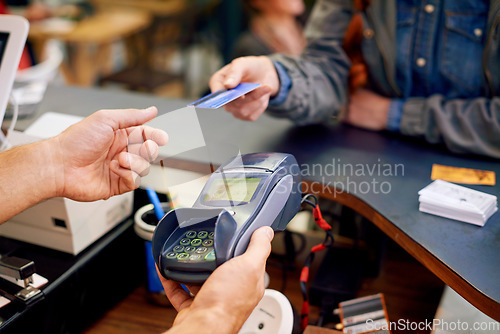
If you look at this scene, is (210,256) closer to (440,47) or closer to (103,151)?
(103,151)

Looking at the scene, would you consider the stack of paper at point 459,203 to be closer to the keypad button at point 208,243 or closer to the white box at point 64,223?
the keypad button at point 208,243

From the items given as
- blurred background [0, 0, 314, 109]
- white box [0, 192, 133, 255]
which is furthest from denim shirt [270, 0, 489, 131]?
blurred background [0, 0, 314, 109]

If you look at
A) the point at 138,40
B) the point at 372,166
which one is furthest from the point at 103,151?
the point at 138,40

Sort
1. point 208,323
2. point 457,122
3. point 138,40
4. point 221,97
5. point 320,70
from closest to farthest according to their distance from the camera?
1. point 208,323
2. point 221,97
3. point 457,122
4. point 320,70
5. point 138,40

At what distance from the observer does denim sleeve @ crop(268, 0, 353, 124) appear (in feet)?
3.95

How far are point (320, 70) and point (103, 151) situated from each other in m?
0.66

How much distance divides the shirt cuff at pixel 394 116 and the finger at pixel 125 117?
0.68 metres

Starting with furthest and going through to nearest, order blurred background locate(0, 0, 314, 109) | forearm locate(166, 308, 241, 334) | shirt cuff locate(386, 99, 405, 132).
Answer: blurred background locate(0, 0, 314, 109), shirt cuff locate(386, 99, 405, 132), forearm locate(166, 308, 241, 334)

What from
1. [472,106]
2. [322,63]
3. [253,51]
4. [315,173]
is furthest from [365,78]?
[253,51]

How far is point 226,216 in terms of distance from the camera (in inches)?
26.2

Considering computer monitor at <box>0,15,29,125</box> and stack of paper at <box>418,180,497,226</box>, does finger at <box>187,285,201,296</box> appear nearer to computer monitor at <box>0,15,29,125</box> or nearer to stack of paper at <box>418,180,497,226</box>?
stack of paper at <box>418,180,497,226</box>

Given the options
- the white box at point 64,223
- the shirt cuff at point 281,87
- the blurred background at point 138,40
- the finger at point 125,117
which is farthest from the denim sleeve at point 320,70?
the blurred background at point 138,40

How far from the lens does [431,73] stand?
51.3 inches

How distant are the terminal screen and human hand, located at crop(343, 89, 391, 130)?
663 mm
